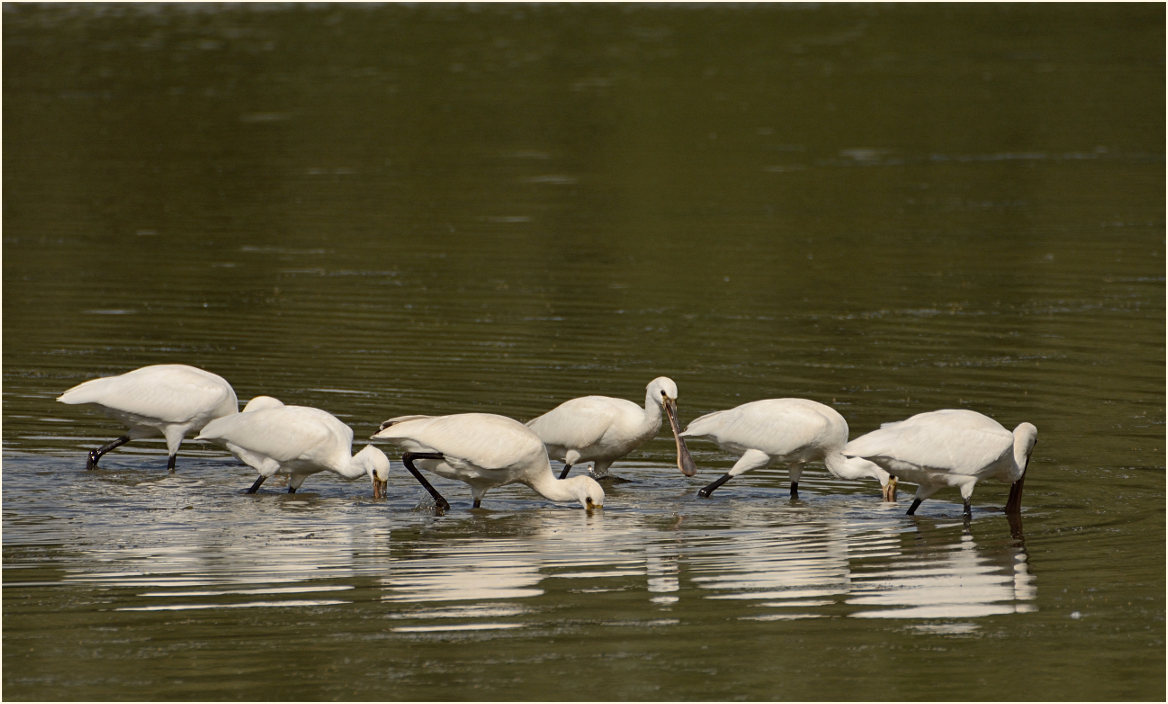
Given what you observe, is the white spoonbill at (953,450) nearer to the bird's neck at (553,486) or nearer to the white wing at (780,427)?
the white wing at (780,427)

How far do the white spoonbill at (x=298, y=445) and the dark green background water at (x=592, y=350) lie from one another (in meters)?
0.24

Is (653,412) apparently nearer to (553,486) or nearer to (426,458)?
(553,486)

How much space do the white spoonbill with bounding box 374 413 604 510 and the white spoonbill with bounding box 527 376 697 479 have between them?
0.83 meters

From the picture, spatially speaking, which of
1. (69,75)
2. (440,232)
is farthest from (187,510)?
(69,75)

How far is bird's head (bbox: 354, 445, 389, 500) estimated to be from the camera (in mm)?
12234

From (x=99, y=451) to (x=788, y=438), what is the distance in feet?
15.2

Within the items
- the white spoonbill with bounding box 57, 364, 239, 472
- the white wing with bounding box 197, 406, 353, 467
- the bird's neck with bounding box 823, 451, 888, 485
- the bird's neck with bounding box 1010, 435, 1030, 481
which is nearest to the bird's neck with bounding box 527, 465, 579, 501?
the white wing with bounding box 197, 406, 353, 467

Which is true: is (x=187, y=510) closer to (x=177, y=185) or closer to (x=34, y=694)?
(x=34, y=694)

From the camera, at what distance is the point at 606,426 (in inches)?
513

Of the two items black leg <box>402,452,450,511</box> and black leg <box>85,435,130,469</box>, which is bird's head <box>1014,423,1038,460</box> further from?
black leg <box>85,435,130,469</box>

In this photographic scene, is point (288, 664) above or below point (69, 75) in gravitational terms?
below

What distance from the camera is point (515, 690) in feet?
26.4

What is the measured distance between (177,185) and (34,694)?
2042cm

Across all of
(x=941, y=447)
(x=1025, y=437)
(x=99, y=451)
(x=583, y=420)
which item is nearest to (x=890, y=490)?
(x=941, y=447)
